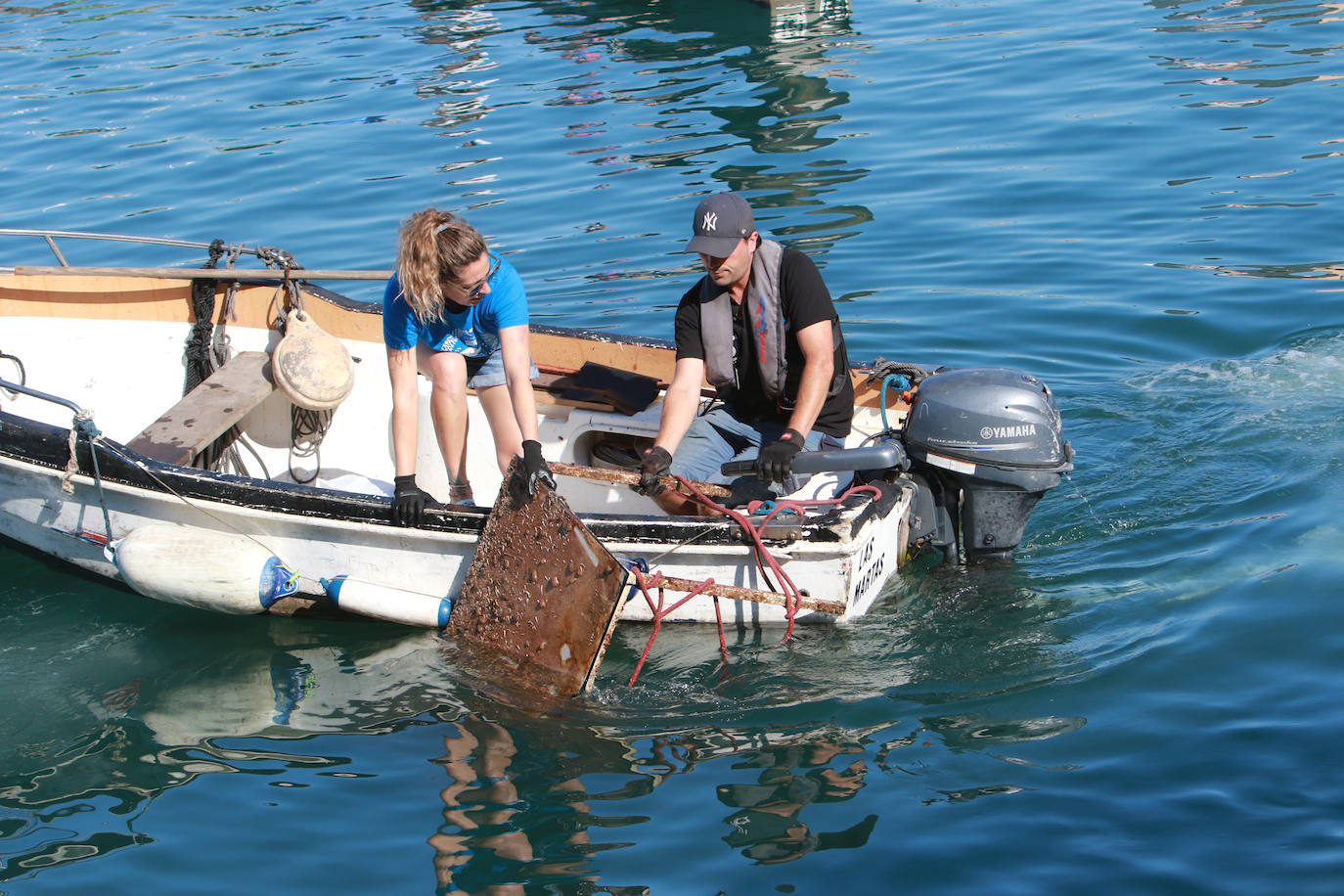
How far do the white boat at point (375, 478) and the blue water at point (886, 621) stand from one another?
253 millimetres

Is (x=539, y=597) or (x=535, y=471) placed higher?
(x=535, y=471)

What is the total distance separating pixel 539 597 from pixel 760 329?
1.42 metres

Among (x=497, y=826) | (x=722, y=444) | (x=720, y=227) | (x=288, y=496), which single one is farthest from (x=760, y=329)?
(x=497, y=826)

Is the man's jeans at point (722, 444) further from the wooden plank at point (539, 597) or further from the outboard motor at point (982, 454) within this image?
the wooden plank at point (539, 597)

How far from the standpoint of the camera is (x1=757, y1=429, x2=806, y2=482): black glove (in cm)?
464

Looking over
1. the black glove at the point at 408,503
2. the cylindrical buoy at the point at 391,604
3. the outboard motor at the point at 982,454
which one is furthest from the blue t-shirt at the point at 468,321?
the outboard motor at the point at 982,454

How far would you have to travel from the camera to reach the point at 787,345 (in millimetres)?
5023

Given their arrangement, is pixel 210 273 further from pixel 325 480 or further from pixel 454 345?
pixel 454 345

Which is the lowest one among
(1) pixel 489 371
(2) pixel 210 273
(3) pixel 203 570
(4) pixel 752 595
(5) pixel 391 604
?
(5) pixel 391 604

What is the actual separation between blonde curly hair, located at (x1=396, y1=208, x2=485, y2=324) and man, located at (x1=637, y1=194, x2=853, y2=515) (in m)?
0.89

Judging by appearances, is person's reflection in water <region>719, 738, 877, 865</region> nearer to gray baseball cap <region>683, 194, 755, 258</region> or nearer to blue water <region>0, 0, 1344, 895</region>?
blue water <region>0, 0, 1344, 895</region>

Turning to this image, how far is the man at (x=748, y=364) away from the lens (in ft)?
15.7

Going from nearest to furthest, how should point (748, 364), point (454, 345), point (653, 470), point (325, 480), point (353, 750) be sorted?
point (353, 750)
point (653, 470)
point (748, 364)
point (454, 345)
point (325, 480)

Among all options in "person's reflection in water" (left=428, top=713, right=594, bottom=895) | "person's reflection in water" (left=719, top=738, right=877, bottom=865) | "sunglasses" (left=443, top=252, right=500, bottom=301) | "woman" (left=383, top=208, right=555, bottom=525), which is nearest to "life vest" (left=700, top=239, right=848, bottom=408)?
"woman" (left=383, top=208, right=555, bottom=525)
